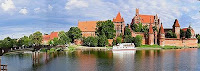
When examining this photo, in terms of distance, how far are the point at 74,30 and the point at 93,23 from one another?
1650 cm

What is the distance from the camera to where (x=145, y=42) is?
101938 millimetres

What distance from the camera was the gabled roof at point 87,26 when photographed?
11706 cm

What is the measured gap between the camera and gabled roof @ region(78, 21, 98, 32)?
117 m

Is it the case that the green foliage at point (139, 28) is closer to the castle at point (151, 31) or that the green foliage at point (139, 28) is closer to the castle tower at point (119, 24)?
the castle at point (151, 31)

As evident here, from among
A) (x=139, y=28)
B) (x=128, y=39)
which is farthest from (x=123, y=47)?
(x=139, y=28)

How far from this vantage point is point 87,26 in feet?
389

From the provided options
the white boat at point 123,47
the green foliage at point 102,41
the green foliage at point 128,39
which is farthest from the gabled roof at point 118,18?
the white boat at point 123,47

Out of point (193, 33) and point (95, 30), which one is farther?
point (193, 33)

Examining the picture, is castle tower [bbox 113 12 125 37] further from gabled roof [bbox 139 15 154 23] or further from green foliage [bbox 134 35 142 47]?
gabled roof [bbox 139 15 154 23]

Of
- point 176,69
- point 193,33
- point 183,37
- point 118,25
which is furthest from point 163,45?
point 176,69

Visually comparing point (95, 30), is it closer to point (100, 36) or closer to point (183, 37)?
point (100, 36)

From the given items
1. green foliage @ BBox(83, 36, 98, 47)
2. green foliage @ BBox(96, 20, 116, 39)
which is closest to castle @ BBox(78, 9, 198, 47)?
green foliage @ BBox(96, 20, 116, 39)

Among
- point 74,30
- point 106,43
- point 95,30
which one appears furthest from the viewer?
point 95,30

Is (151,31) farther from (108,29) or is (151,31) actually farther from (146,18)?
(146,18)
